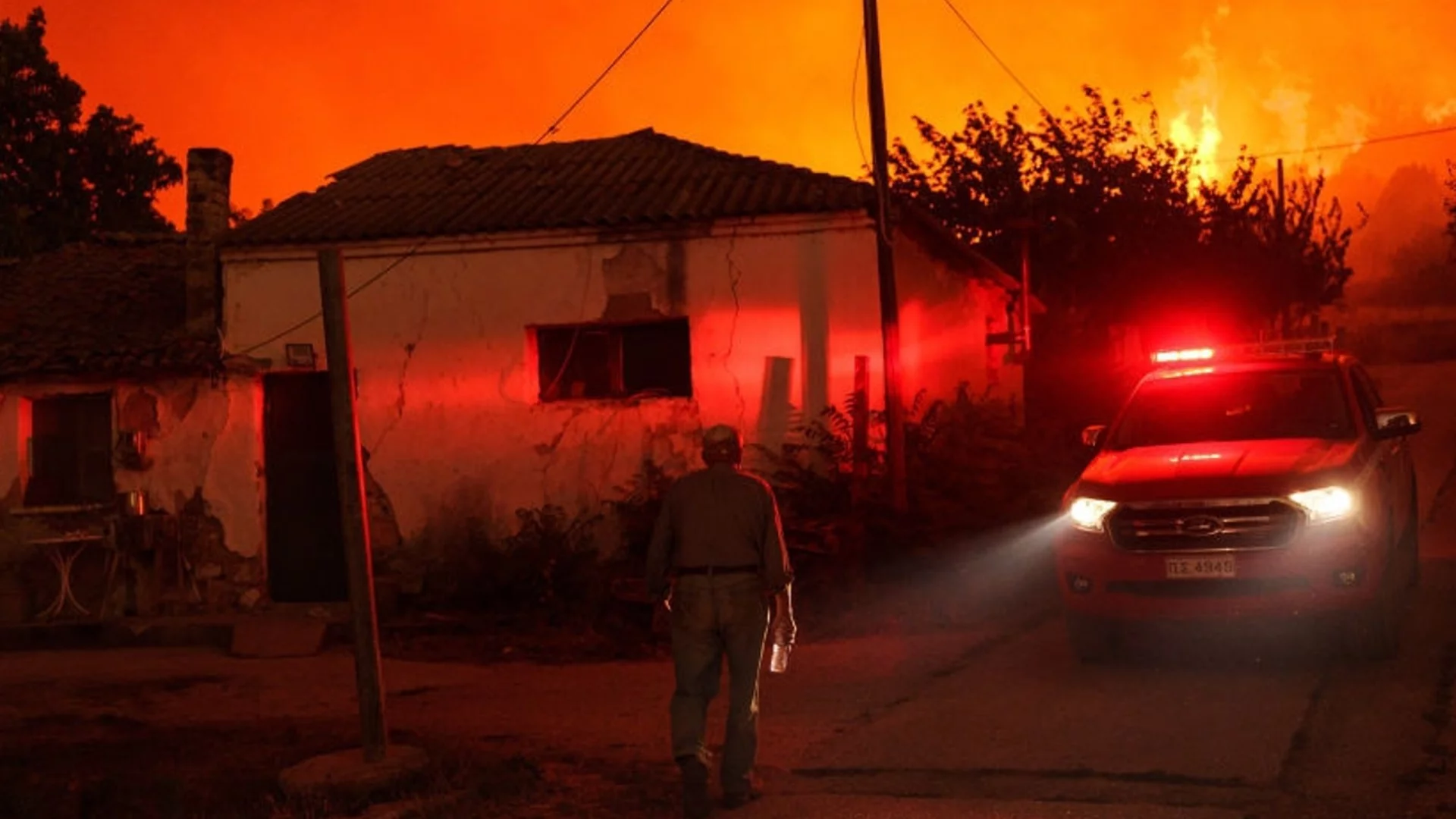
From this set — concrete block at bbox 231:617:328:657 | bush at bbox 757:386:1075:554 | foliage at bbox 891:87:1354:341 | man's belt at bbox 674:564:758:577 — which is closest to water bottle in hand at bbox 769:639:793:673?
man's belt at bbox 674:564:758:577

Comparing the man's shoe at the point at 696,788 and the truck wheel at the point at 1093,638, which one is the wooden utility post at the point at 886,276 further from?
the man's shoe at the point at 696,788

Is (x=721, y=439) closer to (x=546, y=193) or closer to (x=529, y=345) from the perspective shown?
(x=529, y=345)

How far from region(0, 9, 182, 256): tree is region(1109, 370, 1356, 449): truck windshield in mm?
23019

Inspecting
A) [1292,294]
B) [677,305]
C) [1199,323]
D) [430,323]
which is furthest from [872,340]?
[1292,294]

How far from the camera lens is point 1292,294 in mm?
33719

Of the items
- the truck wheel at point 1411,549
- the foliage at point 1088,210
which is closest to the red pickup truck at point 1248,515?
the truck wheel at point 1411,549

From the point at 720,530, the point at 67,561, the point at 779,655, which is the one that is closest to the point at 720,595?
the point at 720,530

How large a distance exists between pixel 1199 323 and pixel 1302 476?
22.5 m

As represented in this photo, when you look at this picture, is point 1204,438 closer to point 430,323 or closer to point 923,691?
point 923,691

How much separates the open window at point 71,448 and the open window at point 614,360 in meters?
4.42

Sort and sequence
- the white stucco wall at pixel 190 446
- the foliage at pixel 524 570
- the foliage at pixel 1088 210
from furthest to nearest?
the foliage at pixel 1088 210 < the white stucco wall at pixel 190 446 < the foliage at pixel 524 570

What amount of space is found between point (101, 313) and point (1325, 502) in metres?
12.6

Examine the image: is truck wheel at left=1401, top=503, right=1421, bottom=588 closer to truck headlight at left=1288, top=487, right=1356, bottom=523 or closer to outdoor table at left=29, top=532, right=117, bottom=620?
truck headlight at left=1288, top=487, right=1356, bottom=523

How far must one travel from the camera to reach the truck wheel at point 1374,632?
8.52m
